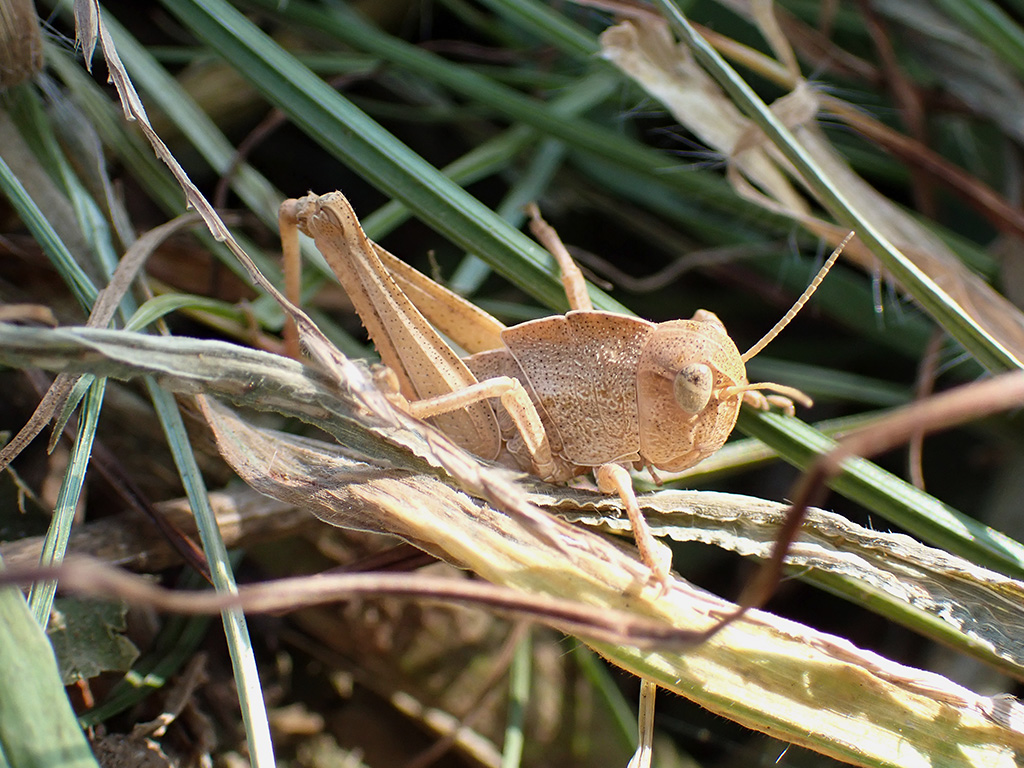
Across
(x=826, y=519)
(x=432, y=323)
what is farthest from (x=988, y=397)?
(x=432, y=323)

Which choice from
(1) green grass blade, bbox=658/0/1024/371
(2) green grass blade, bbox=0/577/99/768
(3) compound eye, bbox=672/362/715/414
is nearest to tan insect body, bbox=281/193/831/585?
(3) compound eye, bbox=672/362/715/414

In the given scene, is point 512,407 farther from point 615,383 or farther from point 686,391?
point 686,391

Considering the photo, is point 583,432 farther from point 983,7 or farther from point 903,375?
point 983,7

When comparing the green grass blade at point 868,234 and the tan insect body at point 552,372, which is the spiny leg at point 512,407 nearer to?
the tan insect body at point 552,372

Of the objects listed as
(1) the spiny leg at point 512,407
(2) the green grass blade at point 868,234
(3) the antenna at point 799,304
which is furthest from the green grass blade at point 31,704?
(2) the green grass blade at point 868,234

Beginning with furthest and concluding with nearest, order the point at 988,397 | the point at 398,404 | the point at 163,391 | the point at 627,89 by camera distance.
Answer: the point at 627,89 < the point at 163,391 < the point at 398,404 < the point at 988,397
